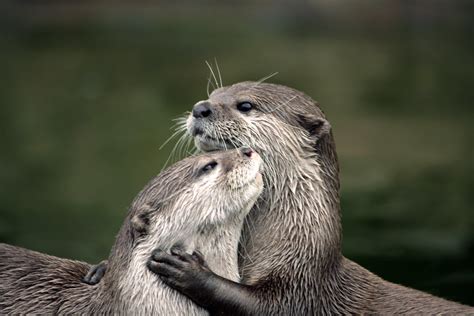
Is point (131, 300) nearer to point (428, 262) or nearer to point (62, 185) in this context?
point (428, 262)

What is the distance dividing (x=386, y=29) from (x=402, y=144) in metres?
14.9

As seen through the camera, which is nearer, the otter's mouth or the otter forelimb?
the otter forelimb

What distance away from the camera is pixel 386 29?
30375 millimetres

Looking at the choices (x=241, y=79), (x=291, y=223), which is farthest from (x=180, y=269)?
(x=241, y=79)

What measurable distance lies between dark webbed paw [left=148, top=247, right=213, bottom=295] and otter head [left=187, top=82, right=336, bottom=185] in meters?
0.78

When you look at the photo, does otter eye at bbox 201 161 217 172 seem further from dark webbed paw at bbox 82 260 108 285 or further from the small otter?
dark webbed paw at bbox 82 260 108 285

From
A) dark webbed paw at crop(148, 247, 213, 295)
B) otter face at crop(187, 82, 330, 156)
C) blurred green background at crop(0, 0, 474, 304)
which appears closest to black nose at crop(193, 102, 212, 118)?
otter face at crop(187, 82, 330, 156)

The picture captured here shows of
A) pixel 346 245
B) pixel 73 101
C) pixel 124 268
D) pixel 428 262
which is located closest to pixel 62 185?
pixel 346 245

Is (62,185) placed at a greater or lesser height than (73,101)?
lesser

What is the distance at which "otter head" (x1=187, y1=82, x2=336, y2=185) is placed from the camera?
602cm

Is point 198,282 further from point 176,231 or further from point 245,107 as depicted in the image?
point 245,107

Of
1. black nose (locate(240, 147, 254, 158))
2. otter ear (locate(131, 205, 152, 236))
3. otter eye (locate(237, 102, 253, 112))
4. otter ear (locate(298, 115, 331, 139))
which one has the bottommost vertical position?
otter ear (locate(131, 205, 152, 236))

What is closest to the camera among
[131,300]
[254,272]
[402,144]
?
[131,300]

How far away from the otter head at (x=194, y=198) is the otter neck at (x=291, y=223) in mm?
424
